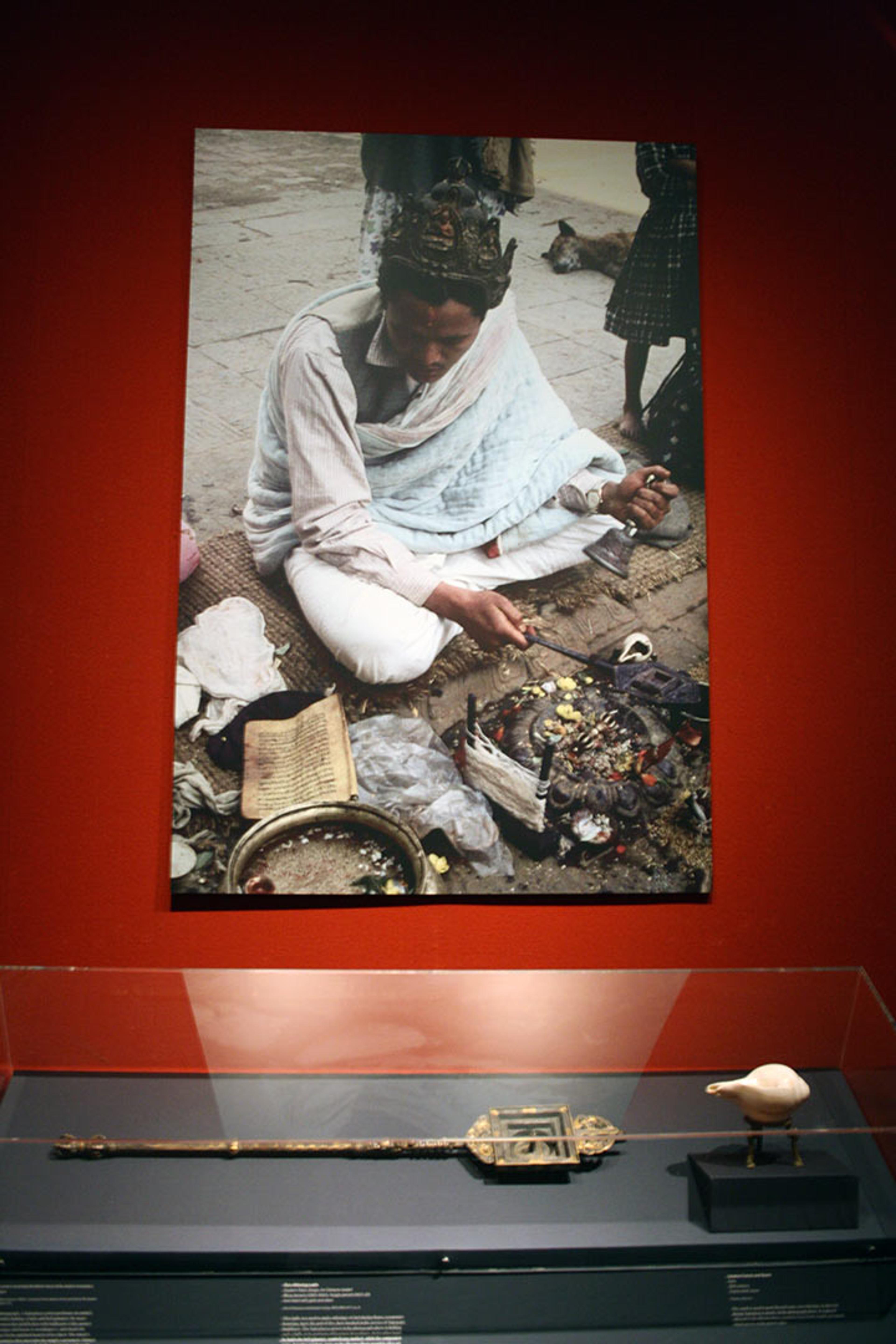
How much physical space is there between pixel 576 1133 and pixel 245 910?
945 mm

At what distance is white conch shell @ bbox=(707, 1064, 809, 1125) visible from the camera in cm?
198

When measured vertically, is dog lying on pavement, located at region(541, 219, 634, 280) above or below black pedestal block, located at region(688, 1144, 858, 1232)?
above

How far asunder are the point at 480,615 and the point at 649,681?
40 cm

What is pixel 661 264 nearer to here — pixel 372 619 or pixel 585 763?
pixel 372 619

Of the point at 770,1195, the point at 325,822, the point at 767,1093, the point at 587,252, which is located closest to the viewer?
the point at 770,1195

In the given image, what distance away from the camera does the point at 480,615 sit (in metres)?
2.71

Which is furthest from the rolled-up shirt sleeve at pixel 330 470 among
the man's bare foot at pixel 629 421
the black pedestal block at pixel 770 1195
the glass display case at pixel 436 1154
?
the black pedestal block at pixel 770 1195

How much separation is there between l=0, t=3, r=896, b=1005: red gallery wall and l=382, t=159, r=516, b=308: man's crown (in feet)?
0.58

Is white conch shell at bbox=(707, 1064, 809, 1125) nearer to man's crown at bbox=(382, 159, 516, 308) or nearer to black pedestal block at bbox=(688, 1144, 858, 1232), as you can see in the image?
black pedestal block at bbox=(688, 1144, 858, 1232)

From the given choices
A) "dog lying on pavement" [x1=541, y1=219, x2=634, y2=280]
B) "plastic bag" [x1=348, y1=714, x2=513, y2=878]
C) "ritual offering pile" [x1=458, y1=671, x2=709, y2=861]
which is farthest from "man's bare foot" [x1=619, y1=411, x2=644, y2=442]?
"plastic bag" [x1=348, y1=714, x2=513, y2=878]

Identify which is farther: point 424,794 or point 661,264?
point 661,264

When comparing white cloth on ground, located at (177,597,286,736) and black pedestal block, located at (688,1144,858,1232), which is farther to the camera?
white cloth on ground, located at (177,597,286,736)

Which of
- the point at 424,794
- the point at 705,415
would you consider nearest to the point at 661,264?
the point at 705,415

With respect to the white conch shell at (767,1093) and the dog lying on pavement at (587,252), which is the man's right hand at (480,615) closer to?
the dog lying on pavement at (587,252)
